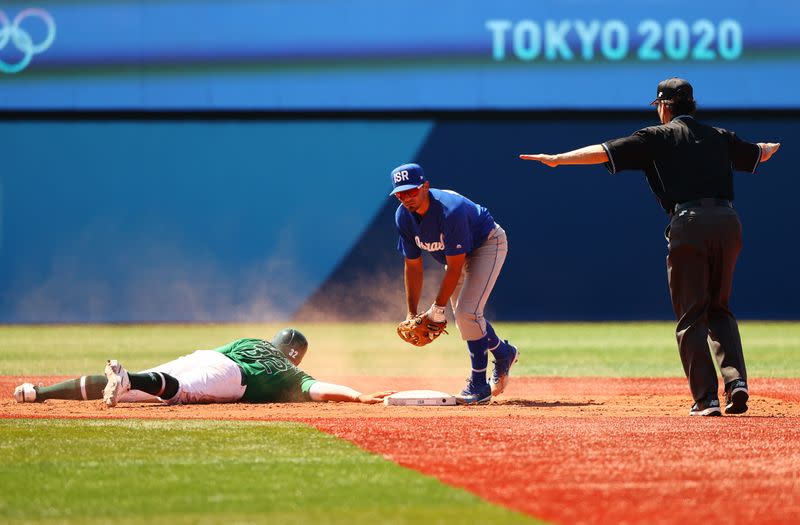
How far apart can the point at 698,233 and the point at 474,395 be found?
192 centimetres

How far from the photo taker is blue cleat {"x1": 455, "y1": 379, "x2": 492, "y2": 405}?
26.3ft

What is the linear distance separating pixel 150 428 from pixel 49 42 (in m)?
12.6

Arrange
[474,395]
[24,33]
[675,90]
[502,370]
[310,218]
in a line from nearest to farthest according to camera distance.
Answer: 1. [675,90]
2. [474,395]
3. [502,370]
4. [24,33]
5. [310,218]

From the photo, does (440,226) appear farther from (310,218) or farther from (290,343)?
(310,218)

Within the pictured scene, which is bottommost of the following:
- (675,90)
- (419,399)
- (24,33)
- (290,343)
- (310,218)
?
(419,399)

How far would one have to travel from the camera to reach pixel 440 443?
5.89m

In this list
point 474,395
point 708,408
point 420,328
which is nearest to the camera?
point 708,408

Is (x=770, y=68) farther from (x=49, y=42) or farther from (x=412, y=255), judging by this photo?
(x=412, y=255)

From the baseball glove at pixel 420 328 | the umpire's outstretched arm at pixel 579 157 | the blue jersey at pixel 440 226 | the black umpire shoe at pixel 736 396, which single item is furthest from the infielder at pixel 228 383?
the black umpire shoe at pixel 736 396

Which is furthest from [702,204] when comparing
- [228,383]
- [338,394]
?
[228,383]

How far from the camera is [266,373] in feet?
25.6

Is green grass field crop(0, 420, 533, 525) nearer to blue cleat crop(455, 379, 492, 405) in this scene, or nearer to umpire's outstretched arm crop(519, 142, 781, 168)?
blue cleat crop(455, 379, 492, 405)

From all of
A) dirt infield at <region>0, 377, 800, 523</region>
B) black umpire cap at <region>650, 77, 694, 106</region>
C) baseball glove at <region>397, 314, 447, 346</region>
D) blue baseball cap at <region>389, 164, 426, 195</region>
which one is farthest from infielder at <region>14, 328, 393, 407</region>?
black umpire cap at <region>650, 77, 694, 106</region>

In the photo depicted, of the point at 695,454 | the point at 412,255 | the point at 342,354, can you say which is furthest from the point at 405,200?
the point at 342,354
